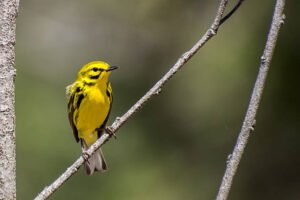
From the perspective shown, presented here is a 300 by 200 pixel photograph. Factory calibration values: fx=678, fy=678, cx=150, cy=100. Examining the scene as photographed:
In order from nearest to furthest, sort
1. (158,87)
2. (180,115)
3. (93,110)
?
1. (158,87)
2. (93,110)
3. (180,115)

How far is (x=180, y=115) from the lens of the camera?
5.62m

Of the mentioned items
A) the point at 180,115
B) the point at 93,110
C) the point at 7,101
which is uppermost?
the point at 7,101

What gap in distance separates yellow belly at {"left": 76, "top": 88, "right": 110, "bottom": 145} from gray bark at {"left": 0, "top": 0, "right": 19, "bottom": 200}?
2.20 meters

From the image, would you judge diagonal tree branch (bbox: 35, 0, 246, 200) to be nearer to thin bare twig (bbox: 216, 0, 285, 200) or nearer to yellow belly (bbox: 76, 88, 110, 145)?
thin bare twig (bbox: 216, 0, 285, 200)

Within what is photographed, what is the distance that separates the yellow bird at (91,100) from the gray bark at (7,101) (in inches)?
82.3

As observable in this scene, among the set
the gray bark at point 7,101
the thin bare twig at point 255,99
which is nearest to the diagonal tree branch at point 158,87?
the gray bark at point 7,101

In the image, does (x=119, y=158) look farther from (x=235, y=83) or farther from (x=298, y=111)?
(x=298, y=111)

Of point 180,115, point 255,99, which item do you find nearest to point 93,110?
point 180,115

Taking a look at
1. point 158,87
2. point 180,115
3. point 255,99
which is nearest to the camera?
point 255,99

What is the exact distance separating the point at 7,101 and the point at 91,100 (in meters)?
2.26

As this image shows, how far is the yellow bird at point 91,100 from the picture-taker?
4133 mm

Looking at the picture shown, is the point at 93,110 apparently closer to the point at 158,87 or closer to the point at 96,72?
the point at 96,72

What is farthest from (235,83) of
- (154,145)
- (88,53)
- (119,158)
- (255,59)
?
(88,53)

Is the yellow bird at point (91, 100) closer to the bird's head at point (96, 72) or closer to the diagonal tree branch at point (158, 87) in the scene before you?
the bird's head at point (96, 72)
